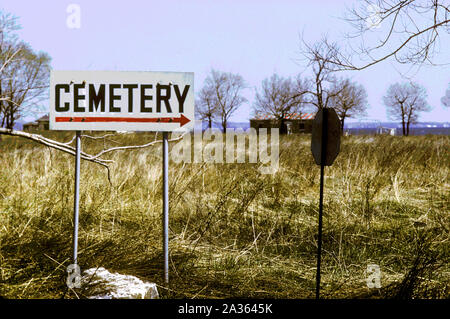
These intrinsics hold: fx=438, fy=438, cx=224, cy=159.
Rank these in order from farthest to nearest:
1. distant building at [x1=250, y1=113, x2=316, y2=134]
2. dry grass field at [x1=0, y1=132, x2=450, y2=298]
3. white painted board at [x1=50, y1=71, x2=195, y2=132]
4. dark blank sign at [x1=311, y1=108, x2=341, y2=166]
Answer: distant building at [x1=250, y1=113, x2=316, y2=134]
dry grass field at [x1=0, y1=132, x2=450, y2=298]
dark blank sign at [x1=311, y1=108, x2=341, y2=166]
white painted board at [x1=50, y1=71, x2=195, y2=132]

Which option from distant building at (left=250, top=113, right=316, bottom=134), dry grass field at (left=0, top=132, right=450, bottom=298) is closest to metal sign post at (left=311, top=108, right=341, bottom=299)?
dry grass field at (left=0, top=132, right=450, bottom=298)

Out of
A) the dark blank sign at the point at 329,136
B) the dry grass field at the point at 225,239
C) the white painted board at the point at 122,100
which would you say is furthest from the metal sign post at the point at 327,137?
the white painted board at the point at 122,100

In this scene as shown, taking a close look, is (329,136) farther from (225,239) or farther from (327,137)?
(225,239)

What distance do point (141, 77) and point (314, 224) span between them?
3.46 metres

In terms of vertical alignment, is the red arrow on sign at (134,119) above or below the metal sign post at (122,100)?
below

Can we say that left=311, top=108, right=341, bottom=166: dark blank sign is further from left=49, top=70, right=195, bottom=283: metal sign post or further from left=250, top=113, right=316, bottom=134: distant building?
left=250, top=113, right=316, bottom=134: distant building

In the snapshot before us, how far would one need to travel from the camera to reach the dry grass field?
378cm

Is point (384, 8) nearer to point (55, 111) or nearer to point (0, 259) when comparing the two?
point (55, 111)

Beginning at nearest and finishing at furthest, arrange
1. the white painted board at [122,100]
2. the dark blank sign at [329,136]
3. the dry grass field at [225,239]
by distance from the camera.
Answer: the white painted board at [122,100], the dark blank sign at [329,136], the dry grass field at [225,239]

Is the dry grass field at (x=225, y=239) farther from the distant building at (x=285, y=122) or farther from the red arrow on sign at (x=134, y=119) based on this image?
the distant building at (x=285, y=122)

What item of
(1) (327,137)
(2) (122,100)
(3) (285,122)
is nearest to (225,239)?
(1) (327,137)

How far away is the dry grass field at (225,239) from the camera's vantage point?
12.4 ft
